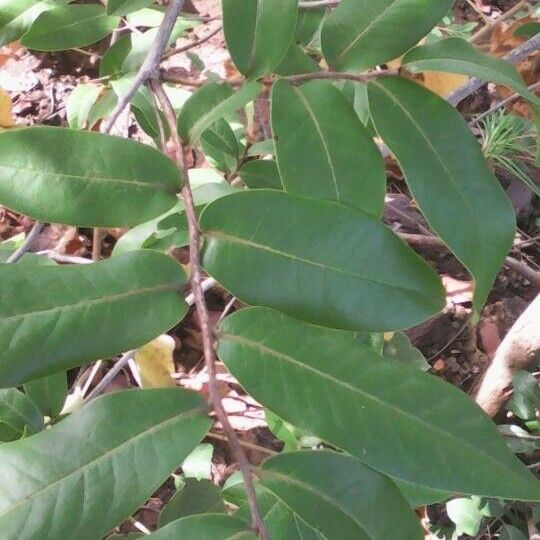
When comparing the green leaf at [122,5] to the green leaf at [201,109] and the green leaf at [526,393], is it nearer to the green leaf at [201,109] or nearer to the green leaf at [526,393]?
the green leaf at [201,109]

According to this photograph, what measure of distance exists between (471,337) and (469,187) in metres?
1.11

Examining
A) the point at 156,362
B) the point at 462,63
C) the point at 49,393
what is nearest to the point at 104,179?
the point at 462,63

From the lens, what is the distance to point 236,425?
1.58m

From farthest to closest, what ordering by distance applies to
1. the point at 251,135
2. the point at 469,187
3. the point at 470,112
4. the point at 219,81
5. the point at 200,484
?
the point at 470,112 → the point at 251,135 → the point at 200,484 → the point at 219,81 → the point at 469,187

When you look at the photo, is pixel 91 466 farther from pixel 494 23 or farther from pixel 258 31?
pixel 494 23

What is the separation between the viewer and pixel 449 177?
62 cm

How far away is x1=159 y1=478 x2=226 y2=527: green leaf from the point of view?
0.88 m

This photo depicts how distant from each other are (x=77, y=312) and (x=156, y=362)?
97cm

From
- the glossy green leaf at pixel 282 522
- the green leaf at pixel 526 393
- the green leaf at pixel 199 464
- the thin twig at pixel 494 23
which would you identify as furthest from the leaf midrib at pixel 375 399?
the thin twig at pixel 494 23

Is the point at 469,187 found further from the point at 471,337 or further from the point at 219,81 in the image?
the point at 471,337

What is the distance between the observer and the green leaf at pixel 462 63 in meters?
0.63

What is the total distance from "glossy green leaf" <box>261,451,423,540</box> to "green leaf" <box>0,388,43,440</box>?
0.46 metres

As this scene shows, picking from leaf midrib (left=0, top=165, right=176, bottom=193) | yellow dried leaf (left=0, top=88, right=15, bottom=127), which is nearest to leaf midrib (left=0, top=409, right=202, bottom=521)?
leaf midrib (left=0, top=165, right=176, bottom=193)

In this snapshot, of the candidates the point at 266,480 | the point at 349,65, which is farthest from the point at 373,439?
the point at 349,65
